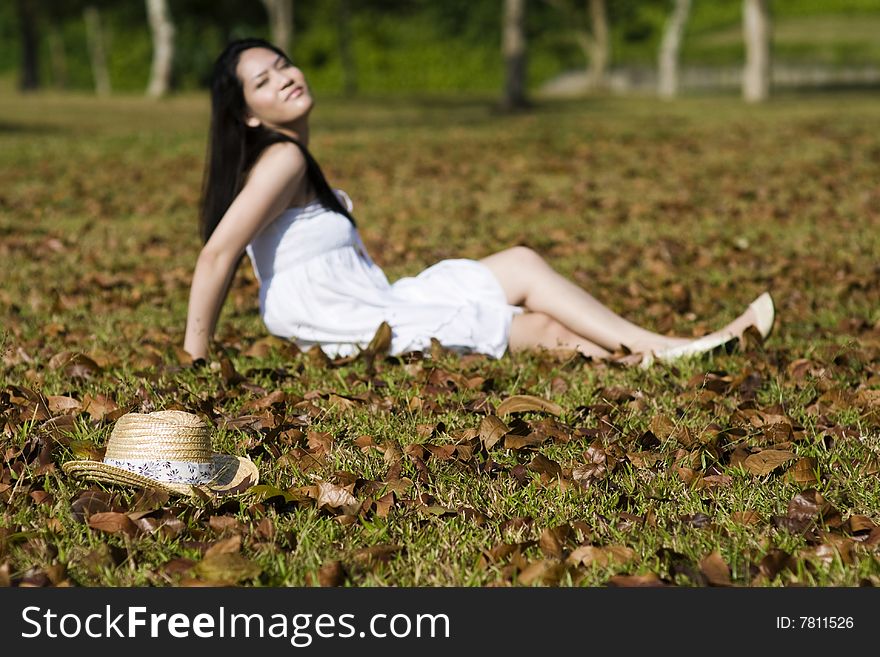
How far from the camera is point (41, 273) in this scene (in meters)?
7.93

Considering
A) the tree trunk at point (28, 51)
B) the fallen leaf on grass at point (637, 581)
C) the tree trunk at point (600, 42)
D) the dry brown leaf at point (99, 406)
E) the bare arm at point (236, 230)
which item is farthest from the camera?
the tree trunk at point (600, 42)

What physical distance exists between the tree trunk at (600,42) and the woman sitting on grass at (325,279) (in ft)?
143

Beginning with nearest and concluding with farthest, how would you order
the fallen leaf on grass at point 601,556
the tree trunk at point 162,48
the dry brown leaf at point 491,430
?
the fallen leaf on grass at point 601,556, the dry brown leaf at point 491,430, the tree trunk at point 162,48

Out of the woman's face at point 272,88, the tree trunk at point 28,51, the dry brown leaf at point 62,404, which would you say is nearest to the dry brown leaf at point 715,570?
the dry brown leaf at point 62,404

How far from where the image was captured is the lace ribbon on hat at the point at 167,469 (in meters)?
3.30

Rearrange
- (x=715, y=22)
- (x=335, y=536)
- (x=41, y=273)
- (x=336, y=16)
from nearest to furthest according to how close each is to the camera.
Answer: (x=335, y=536), (x=41, y=273), (x=336, y=16), (x=715, y=22)

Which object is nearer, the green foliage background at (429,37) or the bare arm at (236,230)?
the bare arm at (236,230)

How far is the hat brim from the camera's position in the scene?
3.27 m

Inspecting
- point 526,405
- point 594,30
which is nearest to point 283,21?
point 594,30

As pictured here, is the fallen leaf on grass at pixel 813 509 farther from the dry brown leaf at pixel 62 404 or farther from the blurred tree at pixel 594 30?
the blurred tree at pixel 594 30

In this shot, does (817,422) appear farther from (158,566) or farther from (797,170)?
(797,170)

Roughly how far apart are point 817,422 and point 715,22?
252 ft
